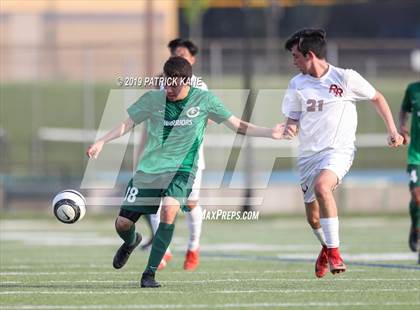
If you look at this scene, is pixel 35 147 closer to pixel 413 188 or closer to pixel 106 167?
pixel 106 167

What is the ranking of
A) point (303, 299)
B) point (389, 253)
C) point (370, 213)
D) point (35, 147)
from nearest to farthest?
point (303, 299)
point (389, 253)
point (370, 213)
point (35, 147)

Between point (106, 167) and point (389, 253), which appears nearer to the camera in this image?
point (389, 253)

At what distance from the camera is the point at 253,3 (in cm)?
3809

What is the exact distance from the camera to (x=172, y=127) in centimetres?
980

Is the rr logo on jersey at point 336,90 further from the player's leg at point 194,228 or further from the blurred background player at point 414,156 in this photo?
the blurred background player at point 414,156

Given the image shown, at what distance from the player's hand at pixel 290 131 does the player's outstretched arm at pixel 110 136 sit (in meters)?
1.38

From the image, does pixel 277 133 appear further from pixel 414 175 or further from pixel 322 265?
pixel 414 175

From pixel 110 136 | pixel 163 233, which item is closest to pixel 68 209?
pixel 110 136

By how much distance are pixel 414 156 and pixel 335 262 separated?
3.63 meters

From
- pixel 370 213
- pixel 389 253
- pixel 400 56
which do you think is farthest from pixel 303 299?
pixel 400 56

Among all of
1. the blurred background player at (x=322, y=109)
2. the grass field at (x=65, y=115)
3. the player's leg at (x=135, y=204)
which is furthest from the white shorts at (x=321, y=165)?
the grass field at (x=65, y=115)

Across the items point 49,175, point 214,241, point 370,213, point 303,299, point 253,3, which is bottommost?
point 303,299

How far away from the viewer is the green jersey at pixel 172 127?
31.9 feet

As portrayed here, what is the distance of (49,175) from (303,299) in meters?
16.7
